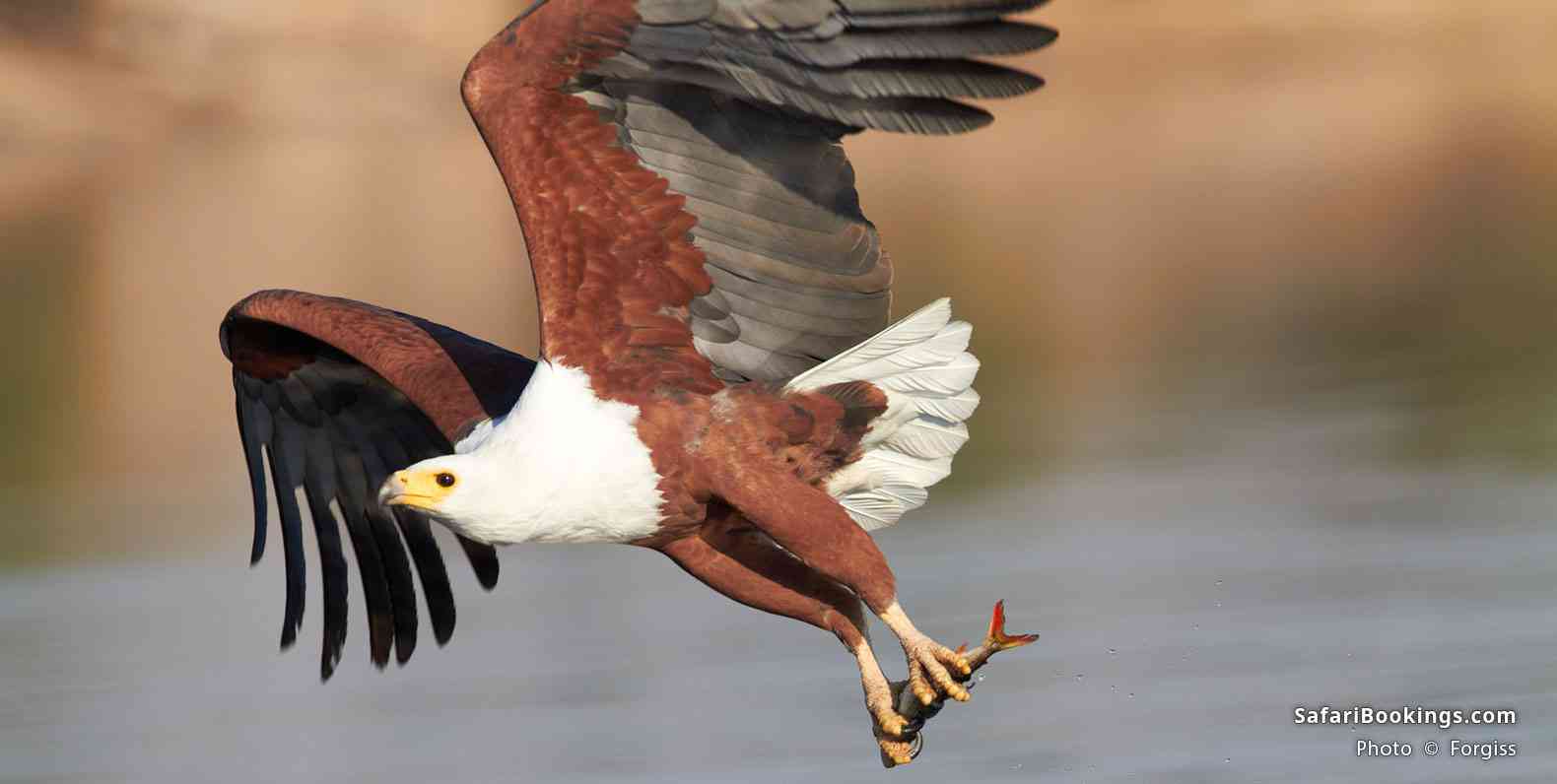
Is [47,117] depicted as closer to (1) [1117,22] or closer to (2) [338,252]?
(2) [338,252]

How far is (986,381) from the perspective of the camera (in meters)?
13.0

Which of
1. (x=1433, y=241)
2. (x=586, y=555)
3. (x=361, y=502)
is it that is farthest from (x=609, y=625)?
(x=1433, y=241)

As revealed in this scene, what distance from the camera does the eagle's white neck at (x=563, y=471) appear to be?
6668 millimetres

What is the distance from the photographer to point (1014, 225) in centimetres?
1762

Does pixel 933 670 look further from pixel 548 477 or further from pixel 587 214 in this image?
pixel 587 214

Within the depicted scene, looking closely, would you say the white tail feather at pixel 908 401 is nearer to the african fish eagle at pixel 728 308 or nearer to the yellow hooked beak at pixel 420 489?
the african fish eagle at pixel 728 308

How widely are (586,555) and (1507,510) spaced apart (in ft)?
12.1

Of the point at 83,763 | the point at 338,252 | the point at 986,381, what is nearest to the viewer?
the point at 83,763

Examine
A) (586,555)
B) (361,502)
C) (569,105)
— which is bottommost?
(586,555)

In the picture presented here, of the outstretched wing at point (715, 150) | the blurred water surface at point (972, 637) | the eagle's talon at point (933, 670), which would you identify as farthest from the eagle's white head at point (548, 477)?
the blurred water surface at point (972, 637)

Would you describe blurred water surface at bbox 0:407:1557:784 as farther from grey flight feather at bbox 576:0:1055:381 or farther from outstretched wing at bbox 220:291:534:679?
grey flight feather at bbox 576:0:1055:381

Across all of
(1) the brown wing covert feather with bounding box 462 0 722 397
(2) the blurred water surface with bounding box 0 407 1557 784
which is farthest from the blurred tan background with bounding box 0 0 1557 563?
(1) the brown wing covert feather with bounding box 462 0 722 397

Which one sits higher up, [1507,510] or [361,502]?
[361,502]

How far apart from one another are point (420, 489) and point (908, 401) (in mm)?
1240
